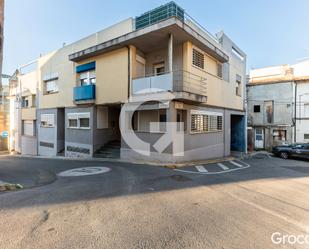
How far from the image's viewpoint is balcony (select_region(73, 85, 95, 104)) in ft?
42.1

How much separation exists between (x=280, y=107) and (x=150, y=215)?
22.5m

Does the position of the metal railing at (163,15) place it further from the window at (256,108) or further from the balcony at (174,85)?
the window at (256,108)

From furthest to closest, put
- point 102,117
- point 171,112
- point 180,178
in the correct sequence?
1. point 102,117
2. point 171,112
3. point 180,178

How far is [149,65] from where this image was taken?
12.4 metres

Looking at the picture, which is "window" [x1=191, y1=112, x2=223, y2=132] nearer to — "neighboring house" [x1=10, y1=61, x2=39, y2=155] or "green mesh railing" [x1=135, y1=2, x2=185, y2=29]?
"green mesh railing" [x1=135, y1=2, x2=185, y2=29]

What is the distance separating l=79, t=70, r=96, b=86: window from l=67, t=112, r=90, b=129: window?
2.28m

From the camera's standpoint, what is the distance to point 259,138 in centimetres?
2247

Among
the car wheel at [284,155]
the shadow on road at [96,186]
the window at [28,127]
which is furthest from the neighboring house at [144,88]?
Result: the car wheel at [284,155]

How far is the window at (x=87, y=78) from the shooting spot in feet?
44.5

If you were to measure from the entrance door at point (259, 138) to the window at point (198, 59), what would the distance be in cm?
1467

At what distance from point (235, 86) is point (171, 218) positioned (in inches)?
603

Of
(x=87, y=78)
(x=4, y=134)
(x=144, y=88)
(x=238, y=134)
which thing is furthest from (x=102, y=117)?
(x=4, y=134)

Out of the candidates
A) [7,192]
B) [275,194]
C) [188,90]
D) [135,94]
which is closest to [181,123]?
[188,90]

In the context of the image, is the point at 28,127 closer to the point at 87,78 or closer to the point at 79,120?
the point at 79,120
